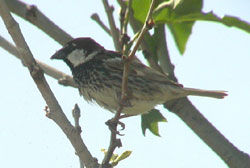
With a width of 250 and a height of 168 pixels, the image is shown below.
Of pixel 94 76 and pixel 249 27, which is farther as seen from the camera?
pixel 94 76

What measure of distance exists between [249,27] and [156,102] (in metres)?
1.46

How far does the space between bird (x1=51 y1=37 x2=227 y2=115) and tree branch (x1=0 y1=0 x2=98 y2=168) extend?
1.39 metres

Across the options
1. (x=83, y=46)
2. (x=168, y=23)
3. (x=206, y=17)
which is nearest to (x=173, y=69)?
(x=168, y=23)

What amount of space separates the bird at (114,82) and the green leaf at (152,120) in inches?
5.8

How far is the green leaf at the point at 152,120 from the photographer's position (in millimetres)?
3881

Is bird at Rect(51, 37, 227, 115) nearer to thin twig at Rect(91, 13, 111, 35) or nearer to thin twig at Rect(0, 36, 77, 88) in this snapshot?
thin twig at Rect(0, 36, 77, 88)

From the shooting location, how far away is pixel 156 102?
4.44 m

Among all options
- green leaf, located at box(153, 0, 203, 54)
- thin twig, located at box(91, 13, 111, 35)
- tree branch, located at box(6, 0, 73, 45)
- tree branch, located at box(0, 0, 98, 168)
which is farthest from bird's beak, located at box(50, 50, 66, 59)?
tree branch, located at box(0, 0, 98, 168)

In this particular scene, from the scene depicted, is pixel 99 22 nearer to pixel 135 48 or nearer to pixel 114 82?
pixel 114 82

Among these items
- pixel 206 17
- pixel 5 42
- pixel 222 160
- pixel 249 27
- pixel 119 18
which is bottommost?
pixel 222 160

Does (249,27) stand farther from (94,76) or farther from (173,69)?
(94,76)

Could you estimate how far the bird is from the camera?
4.31 meters

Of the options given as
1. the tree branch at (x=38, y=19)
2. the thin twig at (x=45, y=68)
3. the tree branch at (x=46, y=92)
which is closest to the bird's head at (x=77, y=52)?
the thin twig at (x=45, y=68)

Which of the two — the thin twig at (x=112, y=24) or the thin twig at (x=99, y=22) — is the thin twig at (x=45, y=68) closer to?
the thin twig at (x=99, y=22)
